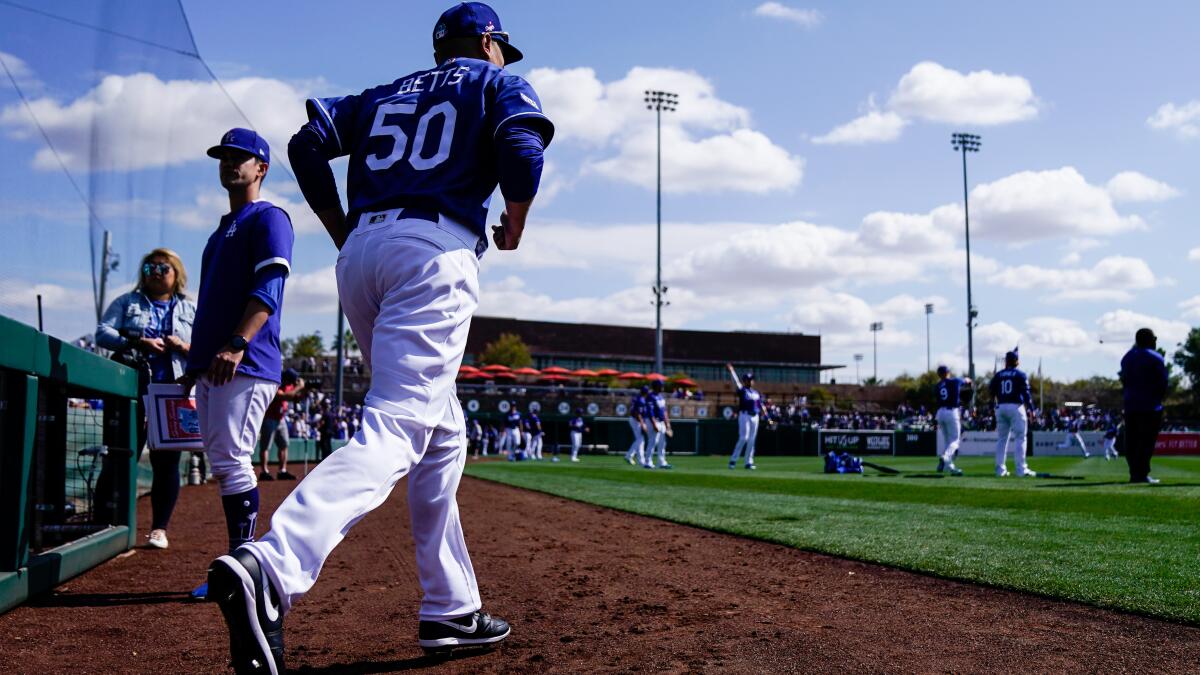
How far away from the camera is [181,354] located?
5.07 metres

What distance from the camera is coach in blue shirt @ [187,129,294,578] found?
12.4ft

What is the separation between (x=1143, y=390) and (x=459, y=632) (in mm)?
10515

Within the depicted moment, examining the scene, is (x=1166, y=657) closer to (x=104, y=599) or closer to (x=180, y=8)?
(x=104, y=599)

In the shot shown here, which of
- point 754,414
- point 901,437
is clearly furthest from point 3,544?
point 901,437

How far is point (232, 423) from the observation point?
12.4 ft

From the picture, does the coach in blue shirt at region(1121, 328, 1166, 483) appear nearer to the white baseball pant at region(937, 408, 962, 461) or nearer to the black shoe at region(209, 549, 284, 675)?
the white baseball pant at region(937, 408, 962, 461)

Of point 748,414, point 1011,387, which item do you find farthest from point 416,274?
point 748,414

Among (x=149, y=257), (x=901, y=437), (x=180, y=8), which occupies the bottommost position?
(x=901, y=437)

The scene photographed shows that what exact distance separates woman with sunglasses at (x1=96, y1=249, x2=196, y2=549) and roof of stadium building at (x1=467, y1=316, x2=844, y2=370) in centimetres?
7162

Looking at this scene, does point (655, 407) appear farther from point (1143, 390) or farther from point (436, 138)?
point (436, 138)

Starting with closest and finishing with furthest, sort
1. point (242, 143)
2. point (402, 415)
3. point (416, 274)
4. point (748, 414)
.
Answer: point (402, 415), point (416, 274), point (242, 143), point (748, 414)

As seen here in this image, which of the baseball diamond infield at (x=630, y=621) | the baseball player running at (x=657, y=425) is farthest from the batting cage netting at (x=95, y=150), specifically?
the baseball player running at (x=657, y=425)

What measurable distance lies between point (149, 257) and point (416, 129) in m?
3.28

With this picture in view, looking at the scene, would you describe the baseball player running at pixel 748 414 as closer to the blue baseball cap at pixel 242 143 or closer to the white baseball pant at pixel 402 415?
the blue baseball cap at pixel 242 143
